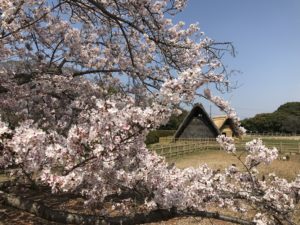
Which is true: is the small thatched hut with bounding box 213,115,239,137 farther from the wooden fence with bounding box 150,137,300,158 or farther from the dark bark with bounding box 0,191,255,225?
the dark bark with bounding box 0,191,255,225

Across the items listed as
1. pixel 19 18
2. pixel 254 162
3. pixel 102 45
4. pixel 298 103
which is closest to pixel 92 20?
pixel 102 45

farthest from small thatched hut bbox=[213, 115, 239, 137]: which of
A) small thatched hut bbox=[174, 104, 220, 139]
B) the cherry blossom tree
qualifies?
Result: the cherry blossom tree

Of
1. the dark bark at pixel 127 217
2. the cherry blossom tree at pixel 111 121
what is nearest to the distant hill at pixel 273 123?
the cherry blossom tree at pixel 111 121

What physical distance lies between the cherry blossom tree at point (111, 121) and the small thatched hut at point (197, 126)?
3455cm

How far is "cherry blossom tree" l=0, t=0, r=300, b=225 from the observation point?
311 centimetres

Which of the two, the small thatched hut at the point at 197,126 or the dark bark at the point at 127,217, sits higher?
the small thatched hut at the point at 197,126

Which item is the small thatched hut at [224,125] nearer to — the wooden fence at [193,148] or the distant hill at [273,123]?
the wooden fence at [193,148]

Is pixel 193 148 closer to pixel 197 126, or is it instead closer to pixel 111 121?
pixel 197 126

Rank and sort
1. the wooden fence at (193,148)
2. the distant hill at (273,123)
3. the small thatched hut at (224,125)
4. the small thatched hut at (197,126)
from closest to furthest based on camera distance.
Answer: the wooden fence at (193,148) → the small thatched hut at (197,126) → the small thatched hut at (224,125) → the distant hill at (273,123)

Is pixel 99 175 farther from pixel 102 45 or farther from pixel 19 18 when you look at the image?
pixel 102 45

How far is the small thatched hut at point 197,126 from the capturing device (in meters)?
42.8

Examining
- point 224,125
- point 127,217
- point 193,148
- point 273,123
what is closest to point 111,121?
point 127,217

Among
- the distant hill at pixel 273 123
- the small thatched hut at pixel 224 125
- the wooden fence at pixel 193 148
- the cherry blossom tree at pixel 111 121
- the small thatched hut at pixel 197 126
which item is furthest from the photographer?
the distant hill at pixel 273 123

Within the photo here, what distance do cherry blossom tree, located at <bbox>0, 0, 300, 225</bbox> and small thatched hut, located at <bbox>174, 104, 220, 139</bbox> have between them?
113 ft
